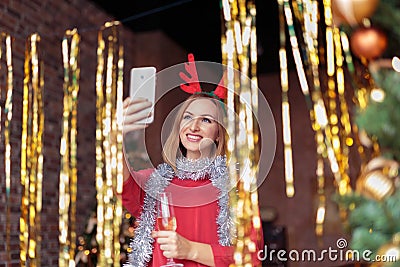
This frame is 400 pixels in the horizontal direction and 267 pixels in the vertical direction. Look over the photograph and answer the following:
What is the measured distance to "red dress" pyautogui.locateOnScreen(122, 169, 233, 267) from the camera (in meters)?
1.48

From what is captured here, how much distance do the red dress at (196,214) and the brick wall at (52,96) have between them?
1.40 metres

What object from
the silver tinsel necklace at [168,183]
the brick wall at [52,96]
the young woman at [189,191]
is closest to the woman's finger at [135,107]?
the young woman at [189,191]

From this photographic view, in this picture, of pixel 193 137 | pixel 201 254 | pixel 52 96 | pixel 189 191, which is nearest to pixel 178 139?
pixel 193 137

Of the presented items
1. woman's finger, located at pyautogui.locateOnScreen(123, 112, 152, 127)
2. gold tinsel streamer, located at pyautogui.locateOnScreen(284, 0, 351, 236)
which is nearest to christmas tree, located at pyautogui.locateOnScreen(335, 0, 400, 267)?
gold tinsel streamer, located at pyautogui.locateOnScreen(284, 0, 351, 236)

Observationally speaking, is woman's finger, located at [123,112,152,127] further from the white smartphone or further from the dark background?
the dark background

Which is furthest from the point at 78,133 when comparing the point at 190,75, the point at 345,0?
the point at 345,0

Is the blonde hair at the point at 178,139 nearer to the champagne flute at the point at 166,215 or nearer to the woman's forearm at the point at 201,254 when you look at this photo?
the champagne flute at the point at 166,215

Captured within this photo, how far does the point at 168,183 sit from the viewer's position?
1567mm

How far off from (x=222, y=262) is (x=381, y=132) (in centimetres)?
90

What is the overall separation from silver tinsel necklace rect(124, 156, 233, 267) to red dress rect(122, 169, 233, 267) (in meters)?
0.02

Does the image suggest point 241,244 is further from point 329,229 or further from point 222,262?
point 329,229

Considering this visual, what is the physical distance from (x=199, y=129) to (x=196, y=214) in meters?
0.26

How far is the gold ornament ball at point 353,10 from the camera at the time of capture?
2.35 feet

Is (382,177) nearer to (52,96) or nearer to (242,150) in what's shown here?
(242,150)
